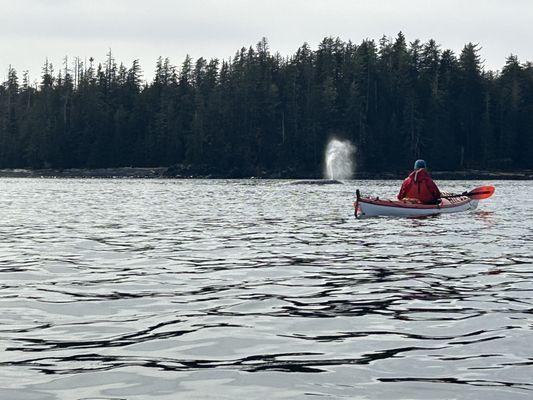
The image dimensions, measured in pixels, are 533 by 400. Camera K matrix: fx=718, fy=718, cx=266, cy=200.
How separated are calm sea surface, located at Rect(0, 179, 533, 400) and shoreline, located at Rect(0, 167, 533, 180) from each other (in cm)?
8058

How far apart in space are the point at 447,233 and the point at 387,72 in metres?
97.8

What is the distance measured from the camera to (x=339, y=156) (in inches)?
4274

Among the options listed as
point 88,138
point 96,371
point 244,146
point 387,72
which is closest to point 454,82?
point 387,72

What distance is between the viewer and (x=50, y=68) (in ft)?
469

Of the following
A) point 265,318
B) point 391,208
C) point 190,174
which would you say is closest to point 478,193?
point 391,208

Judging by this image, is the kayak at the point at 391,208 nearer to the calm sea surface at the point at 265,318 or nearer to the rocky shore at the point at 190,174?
the calm sea surface at the point at 265,318

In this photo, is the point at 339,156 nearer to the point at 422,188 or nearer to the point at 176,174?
the point at 176,174

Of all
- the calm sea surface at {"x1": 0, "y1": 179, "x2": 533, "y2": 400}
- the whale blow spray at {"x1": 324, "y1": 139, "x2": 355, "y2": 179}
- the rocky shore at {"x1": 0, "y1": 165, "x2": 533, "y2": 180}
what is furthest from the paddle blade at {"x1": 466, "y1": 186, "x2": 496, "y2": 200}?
the whale blow spray at {"x1": 324, "y1": 139, "x2": 355, "y2": 179}

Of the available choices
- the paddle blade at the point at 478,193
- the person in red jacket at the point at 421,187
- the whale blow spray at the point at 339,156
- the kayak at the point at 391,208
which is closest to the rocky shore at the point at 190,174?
the whale blow spray at the point at 339,156

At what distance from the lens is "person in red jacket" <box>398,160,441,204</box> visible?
26562mm

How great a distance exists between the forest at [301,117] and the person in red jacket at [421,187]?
74.9 metres

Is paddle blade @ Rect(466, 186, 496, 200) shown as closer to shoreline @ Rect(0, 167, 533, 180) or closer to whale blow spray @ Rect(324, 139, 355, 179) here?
shoreline @ Rect(0, 167, 533, 180)

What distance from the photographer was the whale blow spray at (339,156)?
106m

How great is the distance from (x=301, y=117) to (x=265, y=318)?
342ft
